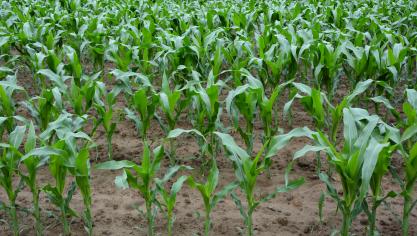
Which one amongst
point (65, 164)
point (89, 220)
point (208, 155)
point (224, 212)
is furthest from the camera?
point (208, 155)

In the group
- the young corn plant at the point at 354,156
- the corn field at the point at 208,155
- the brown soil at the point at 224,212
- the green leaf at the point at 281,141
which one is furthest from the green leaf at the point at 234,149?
the brown soil at the point at 224,212

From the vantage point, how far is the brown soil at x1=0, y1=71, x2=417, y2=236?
311 centimetres

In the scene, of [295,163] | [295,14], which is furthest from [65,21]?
[295,163]

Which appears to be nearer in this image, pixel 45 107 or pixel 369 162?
pixel 369 162

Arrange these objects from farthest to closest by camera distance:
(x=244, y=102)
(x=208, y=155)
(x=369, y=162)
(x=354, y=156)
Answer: (x=208, y=155), (x=244, y=102), (x=354, y=156), (x=369, y=162)

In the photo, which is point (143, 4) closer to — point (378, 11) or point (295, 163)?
point (378, 11)

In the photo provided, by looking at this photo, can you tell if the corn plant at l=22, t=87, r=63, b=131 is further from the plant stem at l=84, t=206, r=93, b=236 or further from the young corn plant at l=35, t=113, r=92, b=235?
the plant stem at l=84, t=206, r=93, b=236

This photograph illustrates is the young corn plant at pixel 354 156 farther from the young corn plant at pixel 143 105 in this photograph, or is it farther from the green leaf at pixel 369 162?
the young corn plant at pixel 143 105

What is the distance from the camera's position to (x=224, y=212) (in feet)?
10.8

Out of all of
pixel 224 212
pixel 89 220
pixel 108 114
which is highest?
pixel 108 114

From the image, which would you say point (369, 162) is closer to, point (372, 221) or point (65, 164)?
point (372, 221)

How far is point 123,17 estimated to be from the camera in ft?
24.1

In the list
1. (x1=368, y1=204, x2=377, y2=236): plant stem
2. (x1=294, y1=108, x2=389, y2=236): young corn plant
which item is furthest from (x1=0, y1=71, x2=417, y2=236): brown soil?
(x1=294, y1=108, x2=389, y2=236): young corn plant

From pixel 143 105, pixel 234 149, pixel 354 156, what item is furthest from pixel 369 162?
pixel 143 105
